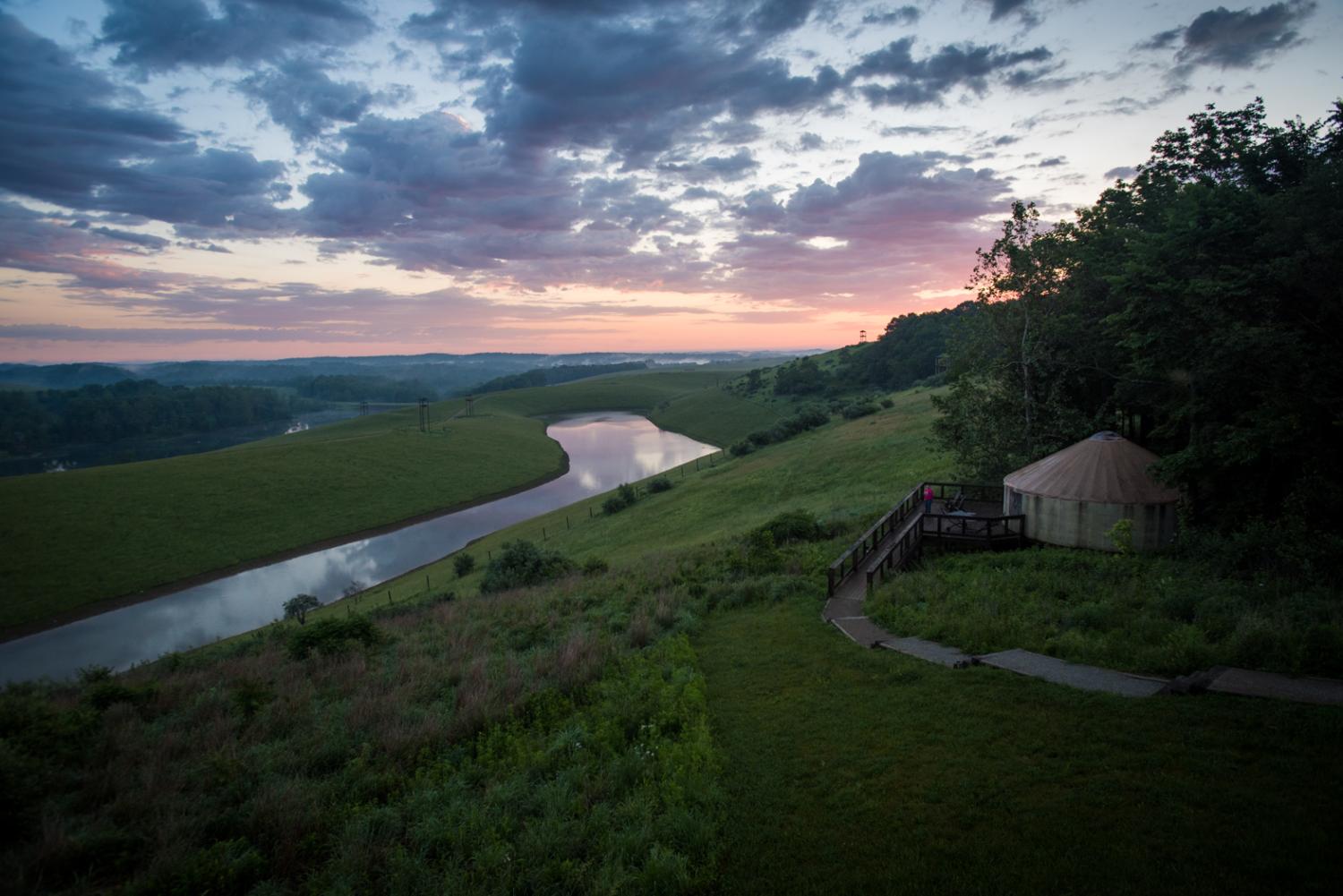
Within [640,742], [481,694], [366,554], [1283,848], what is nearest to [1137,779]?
[1283,848]

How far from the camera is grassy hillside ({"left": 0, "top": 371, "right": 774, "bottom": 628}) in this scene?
46.1m

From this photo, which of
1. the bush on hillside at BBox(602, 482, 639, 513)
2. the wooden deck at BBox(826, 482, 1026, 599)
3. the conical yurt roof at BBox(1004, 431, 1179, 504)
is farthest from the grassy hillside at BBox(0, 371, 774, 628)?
the conical yurt roof at BBox(1004, 431, 1179, 504)

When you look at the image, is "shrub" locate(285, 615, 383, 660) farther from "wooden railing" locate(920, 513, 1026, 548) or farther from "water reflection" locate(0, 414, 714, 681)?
"wooden railing" locate(920, 513, 1026, 548)

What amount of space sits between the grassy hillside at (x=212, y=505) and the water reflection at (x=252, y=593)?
10.5 ft

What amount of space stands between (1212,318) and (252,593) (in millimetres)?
54140

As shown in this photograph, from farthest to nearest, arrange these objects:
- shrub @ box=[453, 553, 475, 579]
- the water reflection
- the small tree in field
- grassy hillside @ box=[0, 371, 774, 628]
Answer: grassy hillside @ box=[0, 371, 774, 628] → shrub @ box=[453, 553, 475, 579] → the small tree in field → the water reflection

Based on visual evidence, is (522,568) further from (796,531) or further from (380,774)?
(380,774)

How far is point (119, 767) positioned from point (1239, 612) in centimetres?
2068

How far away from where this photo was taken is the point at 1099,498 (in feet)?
72.6

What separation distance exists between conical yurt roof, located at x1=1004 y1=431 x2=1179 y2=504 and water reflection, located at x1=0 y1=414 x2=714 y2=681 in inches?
1598

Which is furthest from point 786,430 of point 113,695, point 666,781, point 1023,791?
point 1023,791

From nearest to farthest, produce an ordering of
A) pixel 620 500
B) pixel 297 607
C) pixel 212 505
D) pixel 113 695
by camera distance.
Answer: pixel 113 695
pixel 297 607
pixel 620 500
pixel 212 505

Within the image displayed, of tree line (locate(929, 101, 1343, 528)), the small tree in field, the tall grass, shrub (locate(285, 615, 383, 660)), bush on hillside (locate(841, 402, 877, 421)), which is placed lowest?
the small tree in field

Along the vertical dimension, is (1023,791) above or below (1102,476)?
below
